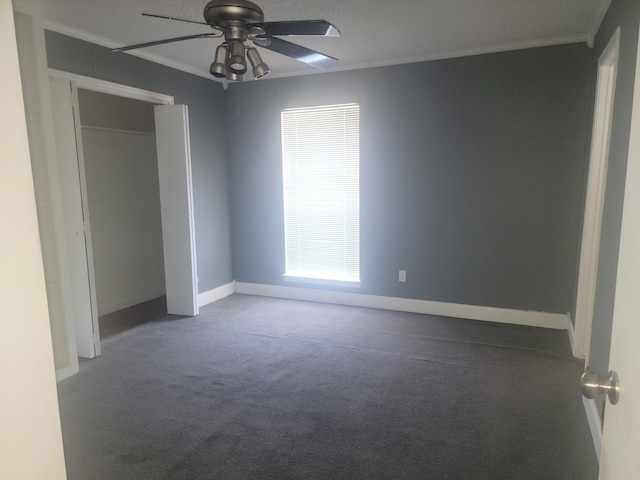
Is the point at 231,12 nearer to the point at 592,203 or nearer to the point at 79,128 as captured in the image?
the point at 79,128

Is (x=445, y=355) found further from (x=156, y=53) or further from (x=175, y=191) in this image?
(x=156, y=53)

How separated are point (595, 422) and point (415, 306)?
7.52 ft

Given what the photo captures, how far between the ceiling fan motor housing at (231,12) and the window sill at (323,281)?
3253 millimetres

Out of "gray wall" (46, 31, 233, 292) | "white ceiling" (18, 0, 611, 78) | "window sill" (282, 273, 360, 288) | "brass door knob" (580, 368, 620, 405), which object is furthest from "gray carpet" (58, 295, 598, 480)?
"white ceiling" (18, 0, 611, 78)

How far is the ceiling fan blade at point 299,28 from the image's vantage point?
204 centimetres

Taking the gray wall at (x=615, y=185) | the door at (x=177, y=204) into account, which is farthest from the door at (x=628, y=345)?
the door at (x=177, y=204)

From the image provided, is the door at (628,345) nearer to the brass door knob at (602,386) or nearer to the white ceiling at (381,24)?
the brass door knob at (602,386)

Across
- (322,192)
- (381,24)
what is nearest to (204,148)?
(322,192)

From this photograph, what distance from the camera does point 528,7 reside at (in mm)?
3051

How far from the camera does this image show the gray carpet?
2285mm

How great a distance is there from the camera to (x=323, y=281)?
5.09 metres

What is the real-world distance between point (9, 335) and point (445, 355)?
3340 millimetres

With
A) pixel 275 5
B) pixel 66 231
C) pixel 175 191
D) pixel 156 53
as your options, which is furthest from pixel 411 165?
pixel 66 231

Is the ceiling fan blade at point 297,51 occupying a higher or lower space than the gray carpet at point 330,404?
higher
